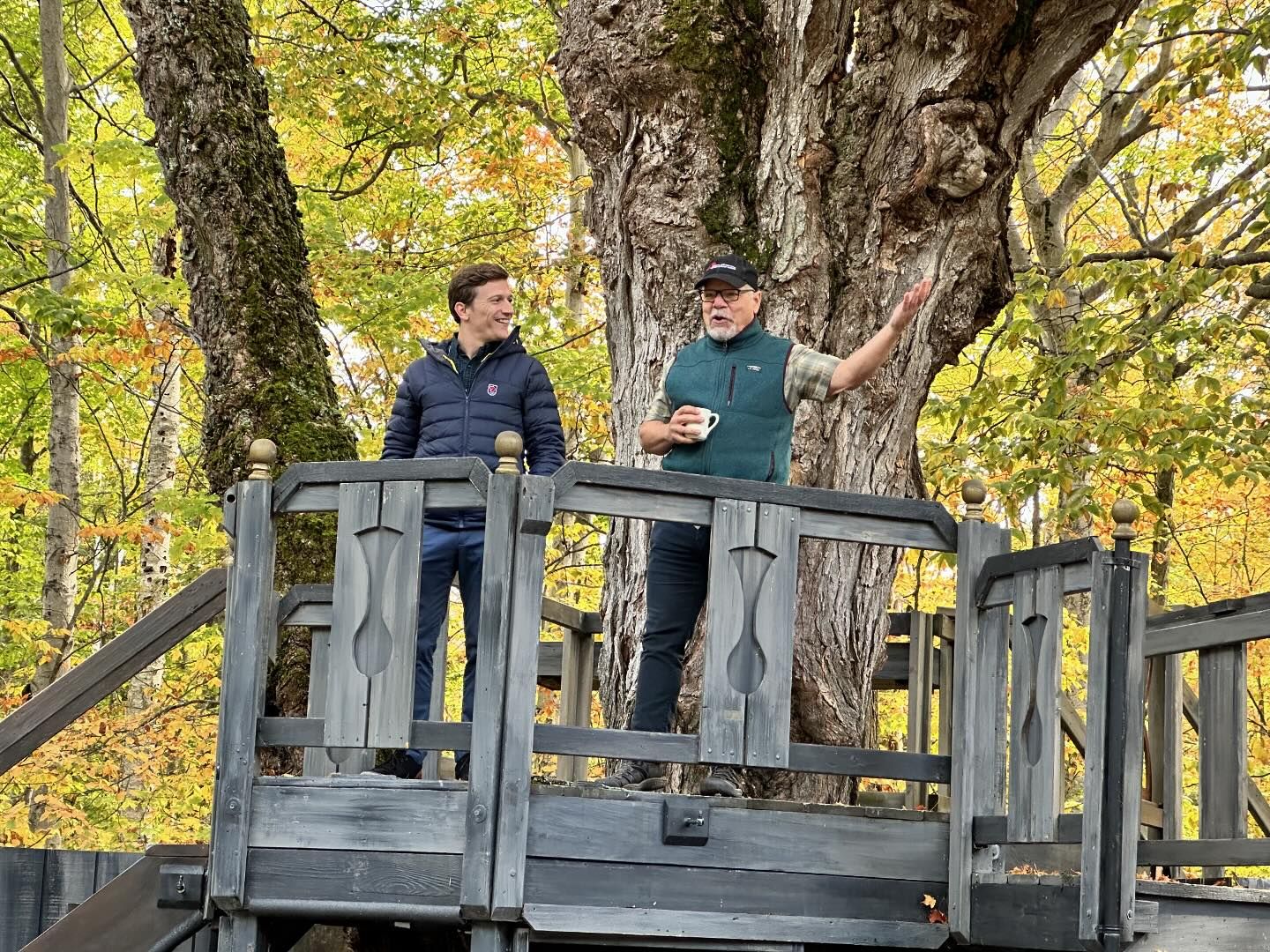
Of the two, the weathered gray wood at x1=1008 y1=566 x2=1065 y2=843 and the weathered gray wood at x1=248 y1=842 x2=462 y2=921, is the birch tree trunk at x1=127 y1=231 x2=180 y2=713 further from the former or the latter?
the weathered gray wood at x1=1008 y1=566 x2=1065 y2=843

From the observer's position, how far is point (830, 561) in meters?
6.74

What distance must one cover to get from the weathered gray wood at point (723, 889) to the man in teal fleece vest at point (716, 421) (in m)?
0.51

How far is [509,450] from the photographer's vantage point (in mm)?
4625

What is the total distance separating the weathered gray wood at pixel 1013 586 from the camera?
184 inches

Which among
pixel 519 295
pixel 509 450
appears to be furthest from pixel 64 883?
pixel 519 295

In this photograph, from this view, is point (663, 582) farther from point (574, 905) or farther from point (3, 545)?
point (3, 545)

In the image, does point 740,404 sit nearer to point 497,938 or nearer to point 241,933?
point 497,938

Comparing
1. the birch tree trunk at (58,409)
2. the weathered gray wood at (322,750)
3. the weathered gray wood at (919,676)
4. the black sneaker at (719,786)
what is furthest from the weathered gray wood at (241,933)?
the birch tree trunk at (58,409)

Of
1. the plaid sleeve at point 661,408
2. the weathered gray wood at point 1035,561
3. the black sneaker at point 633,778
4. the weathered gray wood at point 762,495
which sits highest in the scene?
the plaid sleeve at point 661,408

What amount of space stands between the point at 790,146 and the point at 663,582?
2.56m

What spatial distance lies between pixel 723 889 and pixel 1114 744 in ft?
4.28

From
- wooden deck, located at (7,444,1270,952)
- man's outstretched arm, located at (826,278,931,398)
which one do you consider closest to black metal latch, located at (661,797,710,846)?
wooden deck, located at (7,444,1270,952)

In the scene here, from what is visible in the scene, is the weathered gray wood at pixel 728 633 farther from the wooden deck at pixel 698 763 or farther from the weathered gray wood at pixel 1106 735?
the weathered gray wood at pixel 1106 735

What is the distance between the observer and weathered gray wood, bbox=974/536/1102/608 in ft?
15.3
